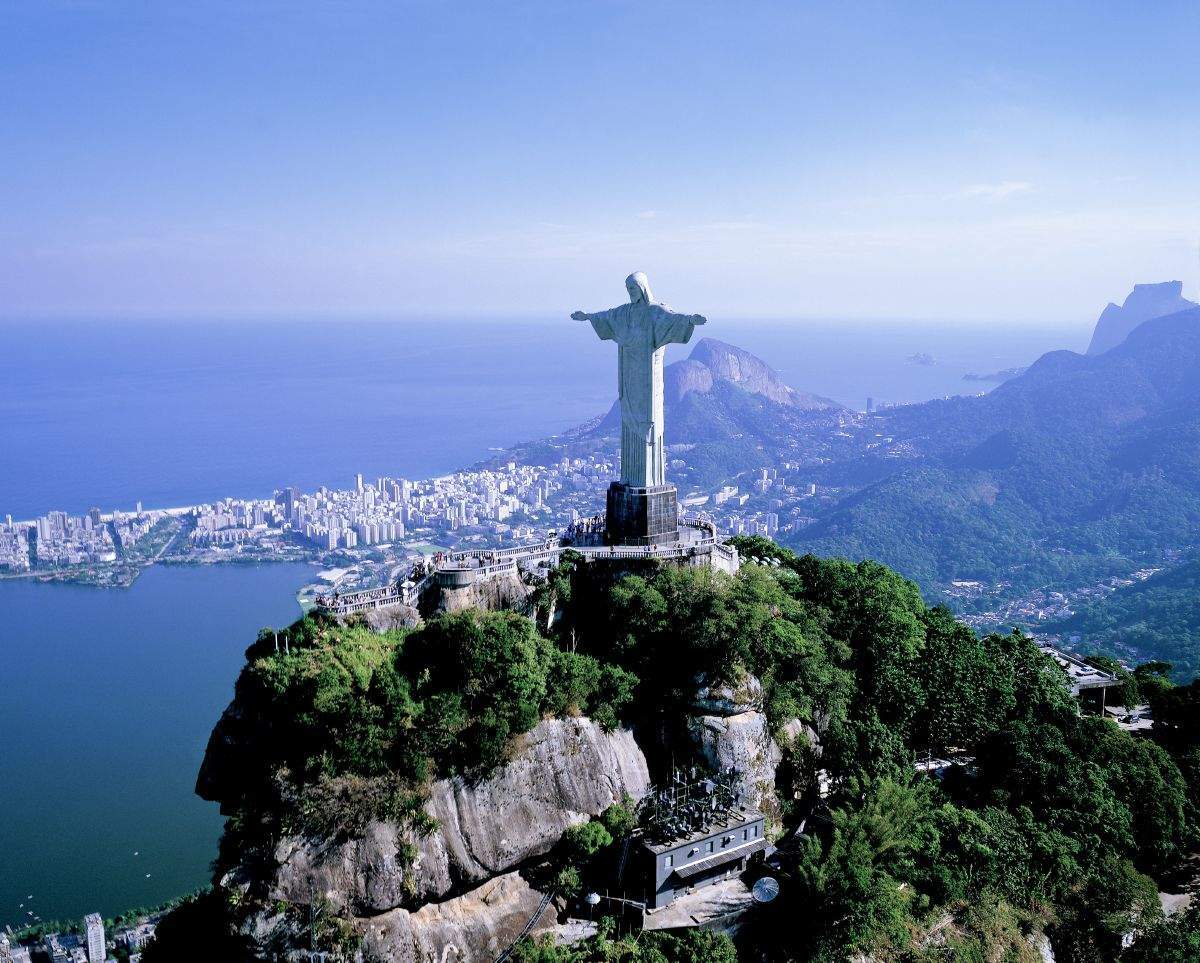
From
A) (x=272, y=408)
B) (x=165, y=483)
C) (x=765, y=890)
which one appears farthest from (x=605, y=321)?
(x=272, y=408)

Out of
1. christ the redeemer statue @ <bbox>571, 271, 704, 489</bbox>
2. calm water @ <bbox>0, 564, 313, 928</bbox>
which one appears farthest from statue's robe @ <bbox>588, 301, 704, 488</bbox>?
calm water @ <bbox>0, 564, 313, 928</bbox>

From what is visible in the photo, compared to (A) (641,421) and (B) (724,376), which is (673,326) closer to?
(A) (641,421)

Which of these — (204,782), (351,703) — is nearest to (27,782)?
(204,782)

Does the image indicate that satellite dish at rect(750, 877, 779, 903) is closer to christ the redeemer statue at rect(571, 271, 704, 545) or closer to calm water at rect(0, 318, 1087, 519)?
christ the redeemer statue at rect(571, 271, 704, 545)

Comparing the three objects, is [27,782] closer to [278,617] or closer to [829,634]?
[278,617]

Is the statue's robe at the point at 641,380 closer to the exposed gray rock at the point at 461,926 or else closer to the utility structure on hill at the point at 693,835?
the utility structure on hill at the point at 693,835
